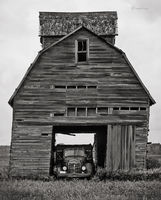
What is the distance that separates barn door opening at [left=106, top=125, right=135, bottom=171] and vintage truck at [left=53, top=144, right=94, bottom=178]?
4.15 ft

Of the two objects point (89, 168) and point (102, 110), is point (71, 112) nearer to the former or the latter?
point (102, 110)

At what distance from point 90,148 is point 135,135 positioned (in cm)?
298

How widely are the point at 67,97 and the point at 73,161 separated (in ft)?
11.4

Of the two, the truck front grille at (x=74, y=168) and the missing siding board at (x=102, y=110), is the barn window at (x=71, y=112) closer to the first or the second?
the missing siding board at (x=102, y=110)

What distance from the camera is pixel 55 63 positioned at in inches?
1040

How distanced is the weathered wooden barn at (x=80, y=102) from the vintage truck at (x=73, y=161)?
66cm

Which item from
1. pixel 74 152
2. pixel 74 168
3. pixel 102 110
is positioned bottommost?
pixel 74 168

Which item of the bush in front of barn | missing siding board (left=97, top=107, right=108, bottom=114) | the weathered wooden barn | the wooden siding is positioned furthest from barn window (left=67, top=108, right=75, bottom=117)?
the bush in front of barn

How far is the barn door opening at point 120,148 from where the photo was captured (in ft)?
83.0

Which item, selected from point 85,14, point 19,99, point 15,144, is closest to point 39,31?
point 85,14

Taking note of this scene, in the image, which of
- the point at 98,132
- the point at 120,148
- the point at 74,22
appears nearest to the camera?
the point at 120,148

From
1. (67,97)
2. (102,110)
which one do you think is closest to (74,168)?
(102,110)

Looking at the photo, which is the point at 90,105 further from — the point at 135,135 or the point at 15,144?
the point at 15,144

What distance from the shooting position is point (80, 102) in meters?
25.9
